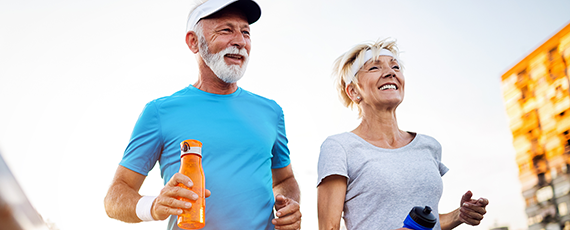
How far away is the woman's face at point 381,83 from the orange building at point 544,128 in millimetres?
77617

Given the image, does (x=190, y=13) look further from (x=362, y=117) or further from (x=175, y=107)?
(x=362, y=117)

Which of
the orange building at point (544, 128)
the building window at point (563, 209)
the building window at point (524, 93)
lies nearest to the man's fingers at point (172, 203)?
the orange building at point (544, 128)

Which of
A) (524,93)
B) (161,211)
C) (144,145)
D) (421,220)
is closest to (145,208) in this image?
(161,211)

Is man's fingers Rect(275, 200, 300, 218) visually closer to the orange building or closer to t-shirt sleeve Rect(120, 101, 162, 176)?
t-shirt sleeve Rect(120, 101, 162, 176)

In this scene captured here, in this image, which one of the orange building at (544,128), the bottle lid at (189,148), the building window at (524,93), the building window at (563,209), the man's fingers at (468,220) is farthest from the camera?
the building window at (524,93)

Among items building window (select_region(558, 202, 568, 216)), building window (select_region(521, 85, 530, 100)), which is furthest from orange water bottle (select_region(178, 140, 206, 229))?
building window (select_region(521, 85, 530, 100))

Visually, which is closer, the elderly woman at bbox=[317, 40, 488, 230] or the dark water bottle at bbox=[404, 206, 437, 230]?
the dark water bottle at bbox=[404, 206, 437, 230]

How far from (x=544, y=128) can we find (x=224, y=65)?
83.9 m

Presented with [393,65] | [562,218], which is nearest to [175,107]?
[393,65]

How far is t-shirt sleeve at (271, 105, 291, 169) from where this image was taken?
311 cm

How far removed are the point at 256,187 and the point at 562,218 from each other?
81.6 meters

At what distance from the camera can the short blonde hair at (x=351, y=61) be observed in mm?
3371

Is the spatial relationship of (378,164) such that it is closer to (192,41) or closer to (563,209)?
(192,41)

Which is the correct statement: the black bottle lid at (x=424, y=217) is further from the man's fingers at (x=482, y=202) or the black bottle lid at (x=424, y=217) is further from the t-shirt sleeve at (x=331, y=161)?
the man's fingers at (x=482, y=202)
